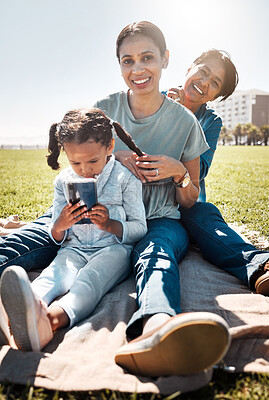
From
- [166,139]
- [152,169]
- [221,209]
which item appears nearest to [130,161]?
[152,169]

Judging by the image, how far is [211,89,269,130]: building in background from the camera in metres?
112

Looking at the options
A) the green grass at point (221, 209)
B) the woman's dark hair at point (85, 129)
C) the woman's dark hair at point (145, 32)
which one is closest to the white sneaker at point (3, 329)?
the green grass at point (221, 209)

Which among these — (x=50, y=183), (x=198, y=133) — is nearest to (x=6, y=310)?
(x=198, y=133)

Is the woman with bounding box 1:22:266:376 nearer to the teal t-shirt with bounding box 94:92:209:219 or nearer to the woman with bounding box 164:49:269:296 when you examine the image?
the teal t-shirt with bounding box 94:92:209:219

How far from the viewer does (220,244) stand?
2.94 m

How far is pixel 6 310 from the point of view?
5.68 ft

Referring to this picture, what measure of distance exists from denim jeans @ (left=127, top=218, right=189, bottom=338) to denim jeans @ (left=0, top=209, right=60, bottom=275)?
76 cm

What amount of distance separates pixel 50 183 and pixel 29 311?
7.48m

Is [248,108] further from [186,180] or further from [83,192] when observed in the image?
[83,192]

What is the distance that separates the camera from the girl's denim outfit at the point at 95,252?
85.4 inches

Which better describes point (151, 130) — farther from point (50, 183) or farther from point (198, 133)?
point (50, 183)

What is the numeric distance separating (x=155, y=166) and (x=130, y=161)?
257 millimetres

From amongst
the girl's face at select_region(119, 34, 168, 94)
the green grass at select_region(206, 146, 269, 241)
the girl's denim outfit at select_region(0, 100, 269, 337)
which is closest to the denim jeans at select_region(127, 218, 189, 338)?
the girl's denim outfit at select_region(0, 100, 269, 337)

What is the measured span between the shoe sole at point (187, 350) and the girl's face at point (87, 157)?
1344 millimetres
